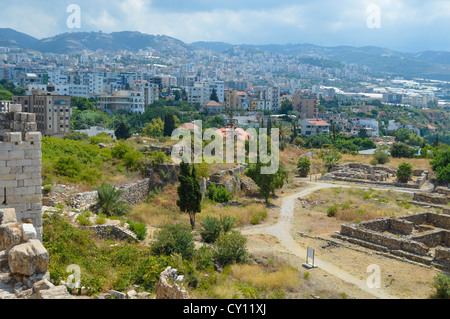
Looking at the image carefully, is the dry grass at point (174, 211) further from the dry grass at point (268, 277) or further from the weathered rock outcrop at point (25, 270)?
the weathered rock outcrop at point (25, 270)

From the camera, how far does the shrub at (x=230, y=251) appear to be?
458 inches

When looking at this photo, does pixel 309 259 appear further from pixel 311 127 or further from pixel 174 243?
pixel 311 127

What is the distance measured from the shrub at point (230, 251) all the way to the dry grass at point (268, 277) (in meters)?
0.47

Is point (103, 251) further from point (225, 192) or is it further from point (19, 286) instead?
point (225, 192)

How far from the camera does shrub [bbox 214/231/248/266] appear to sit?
11641 mm

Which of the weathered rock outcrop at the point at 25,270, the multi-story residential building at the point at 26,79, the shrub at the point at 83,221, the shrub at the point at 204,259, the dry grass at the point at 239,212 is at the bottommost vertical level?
the dry grass at the point at 239,212

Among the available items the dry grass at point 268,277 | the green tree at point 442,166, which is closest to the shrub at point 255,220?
the dry grass at point 268,277

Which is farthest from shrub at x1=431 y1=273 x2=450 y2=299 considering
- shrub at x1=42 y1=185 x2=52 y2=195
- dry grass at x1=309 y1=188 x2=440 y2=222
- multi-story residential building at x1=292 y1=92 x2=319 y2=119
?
multi-story residential building at x1=292 y1=92 x2=319 y2=119

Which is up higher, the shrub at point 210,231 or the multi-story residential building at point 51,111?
the multi-story residential building at point 51,111

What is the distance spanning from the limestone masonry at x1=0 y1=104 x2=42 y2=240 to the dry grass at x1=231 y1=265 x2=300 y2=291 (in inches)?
200

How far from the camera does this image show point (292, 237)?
→ 15758 millimetres

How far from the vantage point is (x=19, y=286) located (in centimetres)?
651
